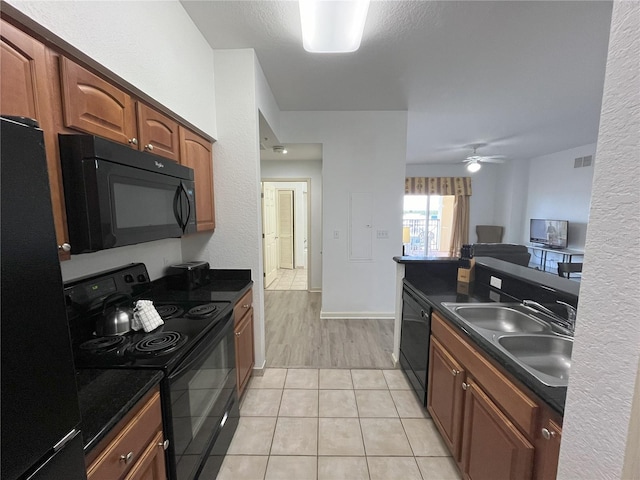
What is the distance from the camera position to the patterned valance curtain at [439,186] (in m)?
7.37

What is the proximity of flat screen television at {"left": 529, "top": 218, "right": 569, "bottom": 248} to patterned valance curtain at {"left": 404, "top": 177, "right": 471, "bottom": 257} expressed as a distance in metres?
1.43

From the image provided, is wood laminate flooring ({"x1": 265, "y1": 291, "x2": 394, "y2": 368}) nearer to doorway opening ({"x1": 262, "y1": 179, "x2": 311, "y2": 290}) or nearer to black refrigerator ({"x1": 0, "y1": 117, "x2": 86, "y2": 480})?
doorway opening ({"x1": 262, "y1": 179, "x2": 311, "y2": 290})

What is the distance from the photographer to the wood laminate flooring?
2729 mm

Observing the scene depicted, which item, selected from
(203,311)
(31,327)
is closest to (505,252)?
(203,311)

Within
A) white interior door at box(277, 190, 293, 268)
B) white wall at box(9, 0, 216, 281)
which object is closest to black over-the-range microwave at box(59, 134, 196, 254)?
white wall at box(9, 0, 216, 281)

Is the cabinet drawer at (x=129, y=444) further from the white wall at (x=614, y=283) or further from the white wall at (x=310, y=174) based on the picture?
the white wall at (x=310, y=174)

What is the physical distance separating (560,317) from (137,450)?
6.66 ft

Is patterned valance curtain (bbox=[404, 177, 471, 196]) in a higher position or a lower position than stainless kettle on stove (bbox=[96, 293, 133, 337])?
higher

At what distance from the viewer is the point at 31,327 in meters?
0.51

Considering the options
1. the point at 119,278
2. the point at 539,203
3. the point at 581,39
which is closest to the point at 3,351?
the point at 119,278

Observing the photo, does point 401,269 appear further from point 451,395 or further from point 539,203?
point 539,203

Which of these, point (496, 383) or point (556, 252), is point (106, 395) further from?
point (556, 252)

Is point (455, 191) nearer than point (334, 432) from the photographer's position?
No

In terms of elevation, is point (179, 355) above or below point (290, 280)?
above
